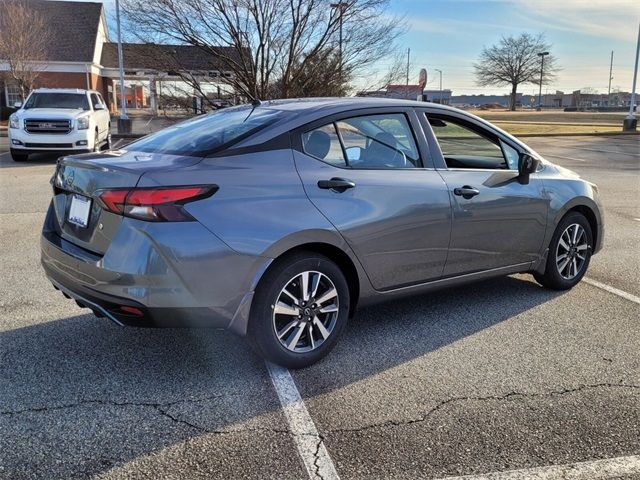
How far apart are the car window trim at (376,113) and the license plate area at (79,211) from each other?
1.24 meters

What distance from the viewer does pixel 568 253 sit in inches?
207

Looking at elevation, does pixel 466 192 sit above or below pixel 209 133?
below

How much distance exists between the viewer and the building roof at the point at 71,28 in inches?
1566

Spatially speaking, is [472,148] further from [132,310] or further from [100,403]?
[100,403]

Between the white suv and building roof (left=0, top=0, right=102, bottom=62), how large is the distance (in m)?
26.2

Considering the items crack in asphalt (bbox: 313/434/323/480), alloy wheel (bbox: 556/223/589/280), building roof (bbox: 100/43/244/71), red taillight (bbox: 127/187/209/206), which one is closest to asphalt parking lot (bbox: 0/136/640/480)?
crack in asphalt (bbox: 313/434/323/480)

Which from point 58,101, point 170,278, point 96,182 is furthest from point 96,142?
point 170,278

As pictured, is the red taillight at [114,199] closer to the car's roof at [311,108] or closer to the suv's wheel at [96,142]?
the car's roof at [311,108]

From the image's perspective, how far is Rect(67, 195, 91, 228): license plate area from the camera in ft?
11.3

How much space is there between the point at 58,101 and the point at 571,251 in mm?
13952

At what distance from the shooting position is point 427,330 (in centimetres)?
439

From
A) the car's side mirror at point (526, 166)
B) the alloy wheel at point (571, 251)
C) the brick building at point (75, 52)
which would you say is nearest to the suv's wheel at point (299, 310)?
the car's side mirror at point (526, 166)

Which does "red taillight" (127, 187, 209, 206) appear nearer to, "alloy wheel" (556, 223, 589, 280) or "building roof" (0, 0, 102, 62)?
"alloy wheel" (556, 223, 589, 280)

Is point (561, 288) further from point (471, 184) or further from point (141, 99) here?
point (141, 99)
